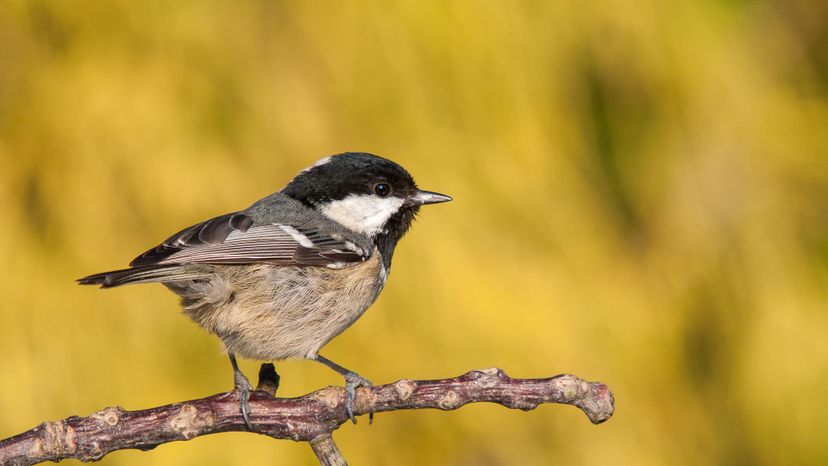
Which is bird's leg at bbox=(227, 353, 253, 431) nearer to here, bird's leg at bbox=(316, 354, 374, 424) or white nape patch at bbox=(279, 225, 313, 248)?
bird's leg at bbox=(316, 354, 374, 424)

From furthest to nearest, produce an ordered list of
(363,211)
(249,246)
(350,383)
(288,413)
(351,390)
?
(363,211) → (249,246) → (350,383) → (351,390) → (288,413)

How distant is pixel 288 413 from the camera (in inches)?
57.3

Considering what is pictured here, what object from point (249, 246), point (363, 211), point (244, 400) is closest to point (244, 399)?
point (244, 400)

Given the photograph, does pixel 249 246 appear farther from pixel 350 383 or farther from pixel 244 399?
pixel 244 399

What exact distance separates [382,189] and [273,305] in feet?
1.24

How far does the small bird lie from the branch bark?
275 millimetres

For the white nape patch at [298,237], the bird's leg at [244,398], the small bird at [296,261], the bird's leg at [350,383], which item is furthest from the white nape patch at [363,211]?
the bird's leg at [244,398]

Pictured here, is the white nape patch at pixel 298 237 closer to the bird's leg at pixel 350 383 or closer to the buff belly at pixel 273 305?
the buff belly at pixel 273 305

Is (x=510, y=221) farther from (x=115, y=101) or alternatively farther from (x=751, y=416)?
(x=115, y=101)

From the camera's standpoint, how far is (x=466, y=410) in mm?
2623

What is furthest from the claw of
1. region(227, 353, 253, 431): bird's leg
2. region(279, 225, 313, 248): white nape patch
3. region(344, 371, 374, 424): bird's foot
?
region(279, 225, 313, 248): white nape patch

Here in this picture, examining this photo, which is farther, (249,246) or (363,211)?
(363,211)

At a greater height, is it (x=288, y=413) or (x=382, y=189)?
(x=382, y=189)

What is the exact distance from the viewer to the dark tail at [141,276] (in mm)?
1456
